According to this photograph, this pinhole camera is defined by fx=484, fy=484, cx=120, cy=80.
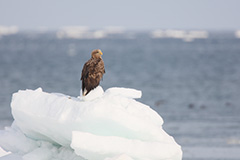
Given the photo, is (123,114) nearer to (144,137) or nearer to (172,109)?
(144,137)

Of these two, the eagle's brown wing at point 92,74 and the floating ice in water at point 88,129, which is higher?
the eagle's brown wing at point 92,74

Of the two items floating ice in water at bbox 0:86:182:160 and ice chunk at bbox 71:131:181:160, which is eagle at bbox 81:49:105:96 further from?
ice chunk at bbox 71:131:181:160

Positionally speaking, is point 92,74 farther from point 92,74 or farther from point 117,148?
point 117,148

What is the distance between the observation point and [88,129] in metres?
6.52

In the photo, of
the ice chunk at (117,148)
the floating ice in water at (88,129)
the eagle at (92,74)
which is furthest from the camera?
the eagle at (92,74)

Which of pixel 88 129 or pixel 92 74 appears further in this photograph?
pixel 92 74

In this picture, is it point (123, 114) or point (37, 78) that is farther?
point (37, 78)

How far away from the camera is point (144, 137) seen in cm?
671

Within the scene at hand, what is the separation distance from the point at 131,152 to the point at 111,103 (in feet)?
2.43

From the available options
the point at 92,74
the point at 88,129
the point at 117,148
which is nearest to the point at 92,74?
the point at 92,74

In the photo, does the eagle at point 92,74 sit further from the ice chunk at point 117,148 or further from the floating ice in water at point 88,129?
the ice chunk at point 117,148

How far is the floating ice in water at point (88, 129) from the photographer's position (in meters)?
6.37

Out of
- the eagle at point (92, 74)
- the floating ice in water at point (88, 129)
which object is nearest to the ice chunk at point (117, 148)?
the floating ice in water at point (88, 129)

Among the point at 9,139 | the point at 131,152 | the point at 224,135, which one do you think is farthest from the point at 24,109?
the point at 224,135
